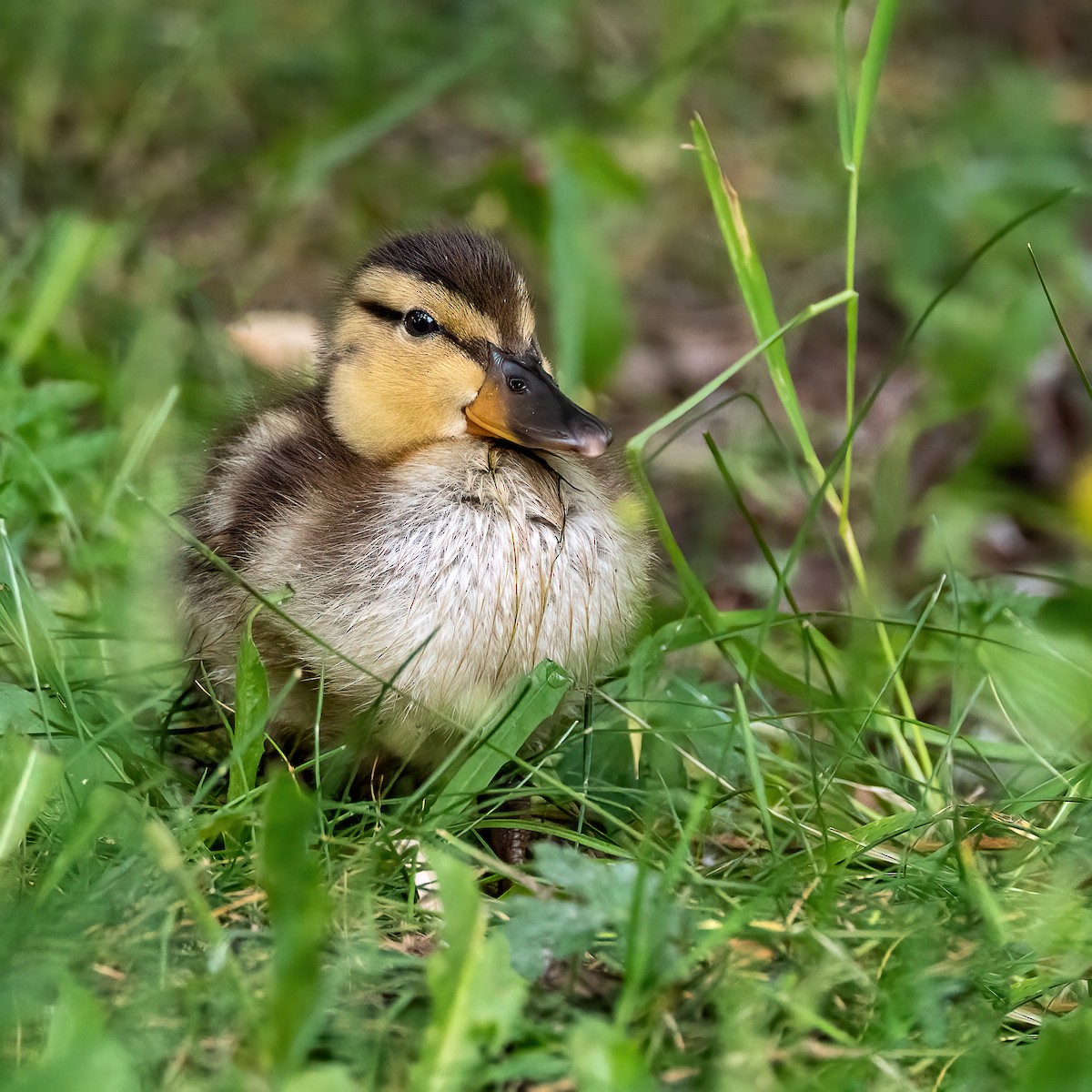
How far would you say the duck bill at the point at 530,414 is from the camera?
6.09 feet

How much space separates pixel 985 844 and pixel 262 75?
3.94 m

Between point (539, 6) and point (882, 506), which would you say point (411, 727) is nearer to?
point (882, 506)

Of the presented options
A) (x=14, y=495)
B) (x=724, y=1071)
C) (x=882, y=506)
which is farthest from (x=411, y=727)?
(x=882, y=506)

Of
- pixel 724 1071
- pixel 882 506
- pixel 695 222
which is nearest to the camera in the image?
pixel 724 1071

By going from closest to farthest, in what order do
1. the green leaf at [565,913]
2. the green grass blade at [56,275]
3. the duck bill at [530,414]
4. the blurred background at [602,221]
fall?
1. the green leaf at [565,913]
2. the duck bill at [530,414]
3. the green grass blade at [56,275]
4. the blurred background at [602,221]

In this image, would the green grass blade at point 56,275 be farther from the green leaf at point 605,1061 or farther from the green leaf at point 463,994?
the green leaf at point 605,1061

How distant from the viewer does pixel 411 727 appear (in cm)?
181

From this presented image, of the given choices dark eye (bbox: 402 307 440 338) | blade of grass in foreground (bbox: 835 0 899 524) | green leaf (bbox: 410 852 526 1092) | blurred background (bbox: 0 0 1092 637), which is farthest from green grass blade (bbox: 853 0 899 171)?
green leaf (bbox: 410 852 526 1092)

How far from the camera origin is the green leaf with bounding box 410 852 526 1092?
1.25 meters

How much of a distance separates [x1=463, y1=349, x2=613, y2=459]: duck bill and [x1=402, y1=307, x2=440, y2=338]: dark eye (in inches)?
4.0

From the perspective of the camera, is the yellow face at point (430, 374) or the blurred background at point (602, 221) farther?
the blurred background at point (602, 221)

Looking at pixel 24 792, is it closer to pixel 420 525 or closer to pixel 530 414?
pixel 420 525

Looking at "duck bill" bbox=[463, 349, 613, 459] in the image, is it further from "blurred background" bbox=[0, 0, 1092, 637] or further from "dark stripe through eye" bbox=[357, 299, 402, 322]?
"blurred background" bbox=[0, 0, 1092, 637]

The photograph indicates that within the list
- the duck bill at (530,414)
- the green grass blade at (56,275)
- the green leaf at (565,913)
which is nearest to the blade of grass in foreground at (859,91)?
the duck bill at (530,414)
